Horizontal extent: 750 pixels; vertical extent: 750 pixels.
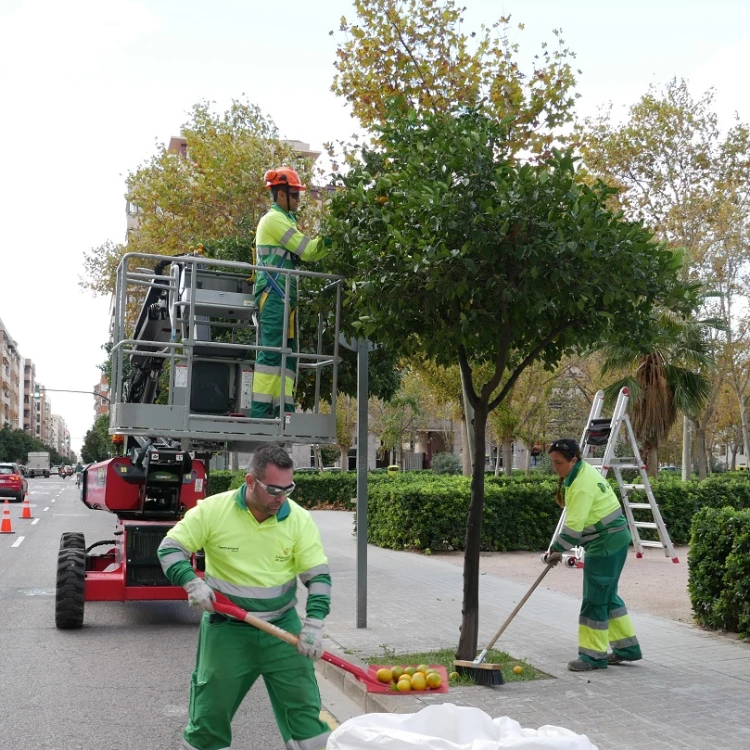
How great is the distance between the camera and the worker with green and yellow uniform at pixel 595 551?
6.59 meters

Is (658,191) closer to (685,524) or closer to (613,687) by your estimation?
(685,524)

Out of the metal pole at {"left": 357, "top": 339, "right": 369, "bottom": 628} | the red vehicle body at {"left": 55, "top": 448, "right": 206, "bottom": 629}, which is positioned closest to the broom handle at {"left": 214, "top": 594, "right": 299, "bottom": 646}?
the metal pole at {"left": 357, "top": 339, "right": 369, "bottom": 628}

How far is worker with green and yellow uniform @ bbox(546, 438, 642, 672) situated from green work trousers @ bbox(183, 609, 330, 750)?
308 cm

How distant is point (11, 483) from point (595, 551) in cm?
3485

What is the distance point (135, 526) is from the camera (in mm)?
8898

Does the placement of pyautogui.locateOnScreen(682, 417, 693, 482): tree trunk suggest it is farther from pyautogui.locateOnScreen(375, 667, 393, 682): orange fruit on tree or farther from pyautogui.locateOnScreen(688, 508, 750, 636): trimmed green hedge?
pyautogui.locateOnScreen(375, 667, 393, 682): orange fruit on tree

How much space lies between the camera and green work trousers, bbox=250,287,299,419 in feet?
22.8

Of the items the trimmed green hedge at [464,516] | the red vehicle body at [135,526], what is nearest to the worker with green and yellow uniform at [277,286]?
the red vehicle body at [135,526]

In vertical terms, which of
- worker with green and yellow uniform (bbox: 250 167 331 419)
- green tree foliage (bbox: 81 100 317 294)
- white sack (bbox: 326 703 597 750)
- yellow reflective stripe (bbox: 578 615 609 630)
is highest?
green tree foliage (bbox: 81 100 317 294)

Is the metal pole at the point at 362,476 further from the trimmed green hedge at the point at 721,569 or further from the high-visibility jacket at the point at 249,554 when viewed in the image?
the high-visibility jacket at the point at 249,554

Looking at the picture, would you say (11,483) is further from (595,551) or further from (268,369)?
(595,551)

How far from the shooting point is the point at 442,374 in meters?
22.0

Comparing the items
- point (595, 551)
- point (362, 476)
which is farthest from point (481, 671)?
point (362, 476)

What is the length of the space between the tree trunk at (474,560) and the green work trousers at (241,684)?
2.87 m
